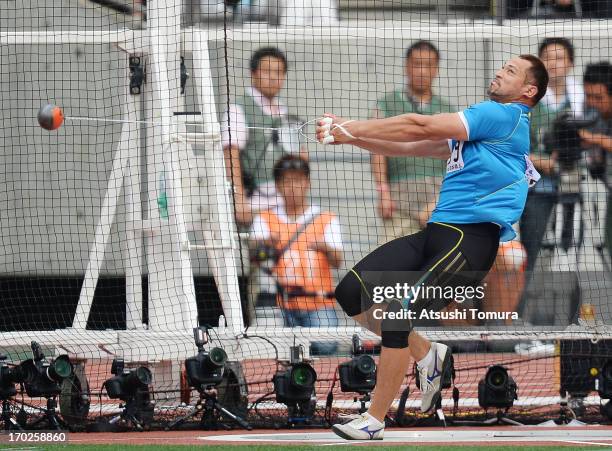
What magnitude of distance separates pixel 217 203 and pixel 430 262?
9.77 feet

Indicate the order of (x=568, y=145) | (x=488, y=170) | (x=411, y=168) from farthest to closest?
(x=568, y=145) → (x=411, y=168) → (x=488, y=170)

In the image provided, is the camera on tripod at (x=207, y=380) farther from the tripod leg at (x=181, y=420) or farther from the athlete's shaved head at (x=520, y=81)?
the athlete's shaved head at (x=520, y=81)

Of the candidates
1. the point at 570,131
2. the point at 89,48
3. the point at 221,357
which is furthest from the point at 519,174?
the point at 89,48

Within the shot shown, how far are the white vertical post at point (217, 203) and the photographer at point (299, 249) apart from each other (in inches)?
35.8

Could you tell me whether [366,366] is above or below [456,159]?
below

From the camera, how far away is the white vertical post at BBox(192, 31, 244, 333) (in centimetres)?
1053

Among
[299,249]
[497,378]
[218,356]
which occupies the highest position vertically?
[299,249]

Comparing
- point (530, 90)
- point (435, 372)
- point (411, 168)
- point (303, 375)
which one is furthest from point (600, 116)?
point (435, 372)

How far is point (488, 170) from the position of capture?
8.08 metres

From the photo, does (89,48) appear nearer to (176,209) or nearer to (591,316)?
(176,209)

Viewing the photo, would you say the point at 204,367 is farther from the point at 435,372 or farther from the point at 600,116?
the point at 600,116

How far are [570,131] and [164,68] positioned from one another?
13.6 ft

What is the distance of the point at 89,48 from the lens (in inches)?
526

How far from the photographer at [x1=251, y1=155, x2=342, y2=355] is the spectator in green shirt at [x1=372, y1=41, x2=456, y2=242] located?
0.57m
